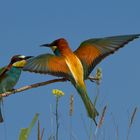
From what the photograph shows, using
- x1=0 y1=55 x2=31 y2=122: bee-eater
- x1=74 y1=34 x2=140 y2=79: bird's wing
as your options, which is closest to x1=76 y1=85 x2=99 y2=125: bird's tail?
x1=74 y1=34 x2=140 y2=79: bird's wing

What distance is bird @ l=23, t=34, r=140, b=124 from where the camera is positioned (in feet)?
7.59

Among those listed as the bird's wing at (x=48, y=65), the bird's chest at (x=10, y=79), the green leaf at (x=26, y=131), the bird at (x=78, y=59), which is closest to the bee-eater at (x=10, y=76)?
the bird's chest at (x=10, y=79)

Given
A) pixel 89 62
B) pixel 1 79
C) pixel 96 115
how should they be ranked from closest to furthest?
pixel 96 115 → pixel 89 62 → pixel 1 79

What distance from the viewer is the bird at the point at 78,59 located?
2312mm

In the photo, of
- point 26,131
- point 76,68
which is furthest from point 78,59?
point 26,131

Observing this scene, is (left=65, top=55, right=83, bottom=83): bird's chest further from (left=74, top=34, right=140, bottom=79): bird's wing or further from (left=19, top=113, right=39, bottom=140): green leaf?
Result: (left=19, top=113, right=39, bottom=140): green leaf

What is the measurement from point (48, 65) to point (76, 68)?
134 millimetres

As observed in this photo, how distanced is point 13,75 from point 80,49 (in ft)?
9.00

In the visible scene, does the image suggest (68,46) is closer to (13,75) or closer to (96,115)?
(96,115)

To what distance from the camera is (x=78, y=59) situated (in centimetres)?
247

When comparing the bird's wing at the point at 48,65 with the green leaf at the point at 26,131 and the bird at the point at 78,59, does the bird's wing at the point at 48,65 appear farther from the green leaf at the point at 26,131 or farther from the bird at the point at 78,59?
the green leaf at the point at 26,131

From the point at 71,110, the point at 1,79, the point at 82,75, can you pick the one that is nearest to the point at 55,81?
the point at 82,75

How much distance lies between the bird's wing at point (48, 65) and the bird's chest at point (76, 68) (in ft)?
0.10

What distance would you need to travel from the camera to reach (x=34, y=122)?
190cm
